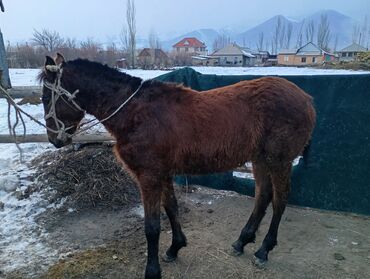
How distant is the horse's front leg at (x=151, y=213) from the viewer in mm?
2822

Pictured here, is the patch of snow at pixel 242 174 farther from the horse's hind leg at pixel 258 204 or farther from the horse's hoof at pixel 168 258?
the horse's hoof at pixel 168 258

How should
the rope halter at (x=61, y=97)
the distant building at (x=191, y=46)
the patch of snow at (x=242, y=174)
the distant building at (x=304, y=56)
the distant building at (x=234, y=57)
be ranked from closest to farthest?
the rope halter at (x=61, y=97) < the patch of snow at (x=242, y=174) < the distant building at (x=304, y=56) < the distant building at (x=234, y=57) < the distant building at (x=191, y=46)

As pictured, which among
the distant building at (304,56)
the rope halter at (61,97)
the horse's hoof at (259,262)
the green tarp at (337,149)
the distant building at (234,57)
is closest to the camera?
the rope halter at (61,97)

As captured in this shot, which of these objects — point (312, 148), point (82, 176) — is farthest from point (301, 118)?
point (82, 176)

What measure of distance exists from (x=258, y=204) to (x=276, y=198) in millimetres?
303

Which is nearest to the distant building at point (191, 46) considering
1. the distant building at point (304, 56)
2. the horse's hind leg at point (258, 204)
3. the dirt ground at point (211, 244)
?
the distant building at point (304, 56)

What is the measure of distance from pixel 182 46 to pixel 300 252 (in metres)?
102

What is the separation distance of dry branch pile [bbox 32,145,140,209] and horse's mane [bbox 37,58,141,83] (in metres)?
1.92

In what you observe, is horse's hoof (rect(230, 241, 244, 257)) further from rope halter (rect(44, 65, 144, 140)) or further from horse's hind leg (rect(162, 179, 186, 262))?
rope halter (rect(44, 65, 144, 140))

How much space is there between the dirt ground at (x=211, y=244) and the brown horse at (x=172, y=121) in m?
0.51

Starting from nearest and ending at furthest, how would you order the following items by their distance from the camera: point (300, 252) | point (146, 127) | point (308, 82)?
point (146, 127)
point (300, 252)
point (308, 82)

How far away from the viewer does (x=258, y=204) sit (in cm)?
350

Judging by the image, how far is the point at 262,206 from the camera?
3490 mm

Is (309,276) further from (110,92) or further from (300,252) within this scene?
(110,92)
